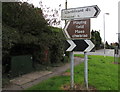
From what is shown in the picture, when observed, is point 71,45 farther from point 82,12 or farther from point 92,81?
point 92,81

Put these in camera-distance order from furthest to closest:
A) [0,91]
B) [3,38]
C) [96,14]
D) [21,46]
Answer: [21,46] < [3,38] < [0,91] < [96,14]

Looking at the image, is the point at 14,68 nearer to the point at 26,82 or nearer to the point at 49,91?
the point at 26,82

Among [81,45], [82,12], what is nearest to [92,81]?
[81,45]

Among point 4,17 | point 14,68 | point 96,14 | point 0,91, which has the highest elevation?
point 4,17

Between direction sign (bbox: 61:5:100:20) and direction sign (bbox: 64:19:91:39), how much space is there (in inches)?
6.7

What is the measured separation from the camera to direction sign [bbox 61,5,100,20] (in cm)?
422

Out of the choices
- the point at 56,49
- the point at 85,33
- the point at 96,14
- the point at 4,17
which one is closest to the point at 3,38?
the point at 4,17

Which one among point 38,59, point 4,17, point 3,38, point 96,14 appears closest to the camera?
point 96,14

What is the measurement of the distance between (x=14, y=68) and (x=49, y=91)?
10.8 feet

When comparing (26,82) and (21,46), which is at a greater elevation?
(21,46)

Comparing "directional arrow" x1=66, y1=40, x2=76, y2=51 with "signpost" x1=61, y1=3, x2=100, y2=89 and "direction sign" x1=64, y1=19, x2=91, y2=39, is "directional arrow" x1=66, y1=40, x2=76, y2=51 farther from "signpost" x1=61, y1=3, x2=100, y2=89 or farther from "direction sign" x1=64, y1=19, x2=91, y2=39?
"direction sign" x1=64, y1=19, x2=91, y2=39

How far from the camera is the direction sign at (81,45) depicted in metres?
4.44

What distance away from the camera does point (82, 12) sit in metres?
4.45

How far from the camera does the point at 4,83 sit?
19.1 ft
